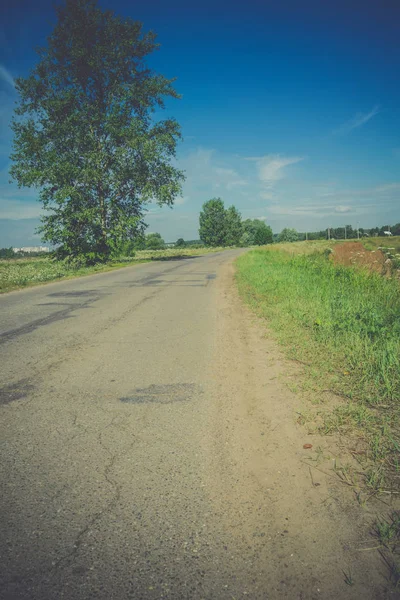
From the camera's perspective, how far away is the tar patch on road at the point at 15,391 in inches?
126

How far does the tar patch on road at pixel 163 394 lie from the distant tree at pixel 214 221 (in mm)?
79172

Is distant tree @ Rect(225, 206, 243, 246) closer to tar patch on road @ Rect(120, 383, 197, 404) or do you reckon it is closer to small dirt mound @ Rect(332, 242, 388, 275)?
small dirt mound @ Rect(332, 242, 388, 275)

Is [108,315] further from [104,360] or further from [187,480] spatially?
[187,480]

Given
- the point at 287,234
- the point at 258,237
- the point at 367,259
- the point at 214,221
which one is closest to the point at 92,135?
A: the point at 367,259

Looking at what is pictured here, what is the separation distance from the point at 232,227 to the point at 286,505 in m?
85.2

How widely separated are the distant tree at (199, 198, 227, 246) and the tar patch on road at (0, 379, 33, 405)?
3119 inches

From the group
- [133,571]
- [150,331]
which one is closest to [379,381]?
[133,571]

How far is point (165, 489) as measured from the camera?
6.55 ft

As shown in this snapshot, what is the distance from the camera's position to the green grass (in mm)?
2504

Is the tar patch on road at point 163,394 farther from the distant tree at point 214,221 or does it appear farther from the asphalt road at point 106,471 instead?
the distant tree at point 214,221

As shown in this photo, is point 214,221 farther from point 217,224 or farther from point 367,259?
point 367,259

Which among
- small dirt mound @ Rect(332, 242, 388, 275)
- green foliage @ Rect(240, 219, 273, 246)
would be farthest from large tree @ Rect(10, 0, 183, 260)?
green foliage @ Rect(240, 219, 273, 246)

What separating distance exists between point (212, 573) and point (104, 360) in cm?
309

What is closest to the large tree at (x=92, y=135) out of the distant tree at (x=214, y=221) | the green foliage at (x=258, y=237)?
the distant tree at (x=214, y=221)
